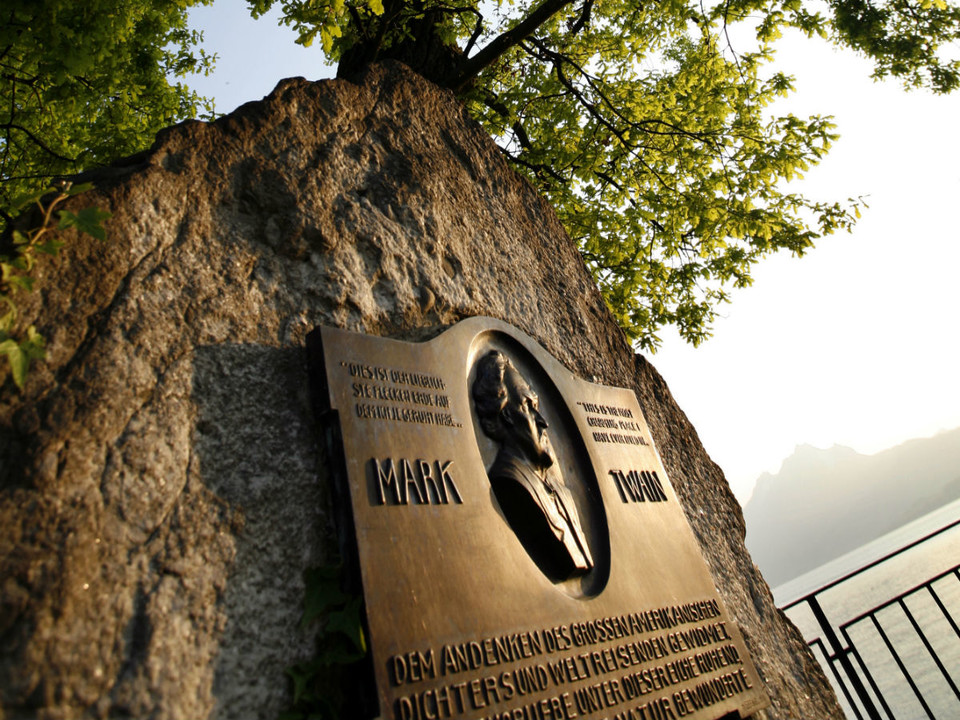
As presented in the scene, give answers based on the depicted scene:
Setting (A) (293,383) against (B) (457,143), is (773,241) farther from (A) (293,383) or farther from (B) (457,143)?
(A) (293,383)

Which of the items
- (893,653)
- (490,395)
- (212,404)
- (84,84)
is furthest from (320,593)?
(84,84)

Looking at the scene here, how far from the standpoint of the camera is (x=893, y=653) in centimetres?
367

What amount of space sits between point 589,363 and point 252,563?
2029 mm

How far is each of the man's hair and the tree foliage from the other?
289 centimetres

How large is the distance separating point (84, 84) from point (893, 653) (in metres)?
7.00

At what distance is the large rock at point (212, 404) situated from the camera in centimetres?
119

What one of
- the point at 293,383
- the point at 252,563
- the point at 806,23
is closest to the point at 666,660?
the point at 252,563

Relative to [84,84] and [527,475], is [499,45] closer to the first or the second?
[84,84]

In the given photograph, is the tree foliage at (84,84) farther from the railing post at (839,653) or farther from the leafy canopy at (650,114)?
the railing post at (839,653)

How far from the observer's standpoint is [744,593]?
2.76 meters

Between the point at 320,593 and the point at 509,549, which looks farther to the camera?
the point at 509,549

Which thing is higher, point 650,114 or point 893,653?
point 650,114

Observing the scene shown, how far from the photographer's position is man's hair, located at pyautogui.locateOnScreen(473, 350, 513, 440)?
2.16 metres

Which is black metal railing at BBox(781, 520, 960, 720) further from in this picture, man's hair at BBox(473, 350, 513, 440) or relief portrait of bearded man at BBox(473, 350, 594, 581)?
man's hair at BBox(473, 350, 513, 440)
